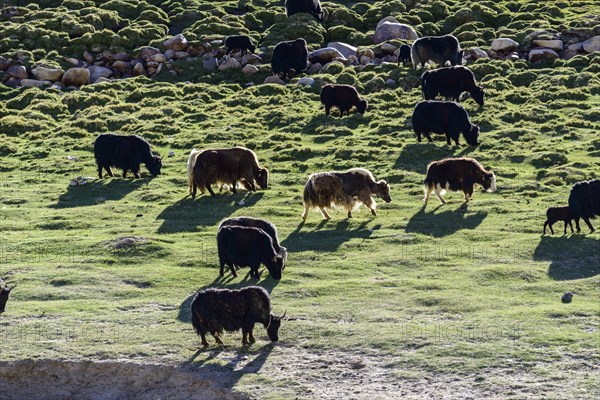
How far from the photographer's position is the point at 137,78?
4897cm

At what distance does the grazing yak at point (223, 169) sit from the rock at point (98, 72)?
20944 millimetres

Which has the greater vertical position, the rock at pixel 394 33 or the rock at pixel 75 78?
the rock at pixel 394 33

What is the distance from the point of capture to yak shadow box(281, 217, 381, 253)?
25344 millimetres

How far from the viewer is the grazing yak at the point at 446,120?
34812mm

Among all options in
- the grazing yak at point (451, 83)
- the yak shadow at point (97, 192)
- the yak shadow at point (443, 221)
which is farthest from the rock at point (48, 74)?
the yak shadow at point (443, 221)

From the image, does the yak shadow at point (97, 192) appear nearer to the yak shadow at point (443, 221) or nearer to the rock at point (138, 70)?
the yak shadow at point (443, 221)

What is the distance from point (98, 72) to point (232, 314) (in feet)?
108

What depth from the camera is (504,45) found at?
162ft

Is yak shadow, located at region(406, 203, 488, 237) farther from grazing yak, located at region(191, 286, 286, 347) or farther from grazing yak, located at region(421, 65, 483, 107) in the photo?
grazing yak, located at region(421, 65, 483, 107)

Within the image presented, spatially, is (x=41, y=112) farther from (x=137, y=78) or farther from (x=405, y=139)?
(x=405, y=139)

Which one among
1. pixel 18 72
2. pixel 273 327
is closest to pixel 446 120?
pixel 273 327

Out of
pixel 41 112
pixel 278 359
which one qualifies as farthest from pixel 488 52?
pixel 278 359

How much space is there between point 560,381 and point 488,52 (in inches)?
1306

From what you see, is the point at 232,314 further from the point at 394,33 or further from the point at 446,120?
the point at 394,33
